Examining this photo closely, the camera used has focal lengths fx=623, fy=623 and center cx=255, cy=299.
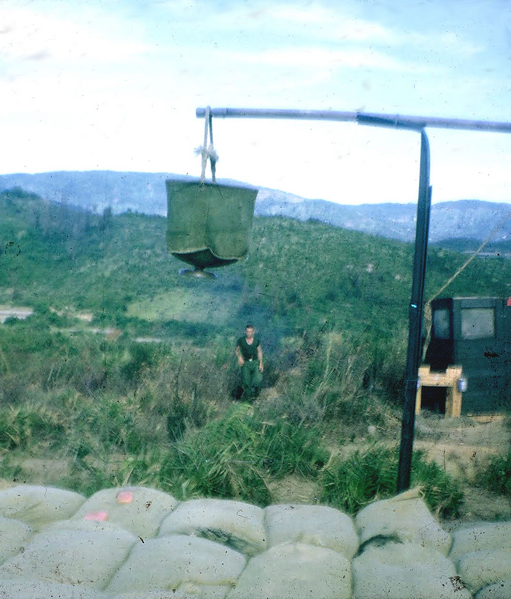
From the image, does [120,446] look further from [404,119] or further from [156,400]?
[404,119]

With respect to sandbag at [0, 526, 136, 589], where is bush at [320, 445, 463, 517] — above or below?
below

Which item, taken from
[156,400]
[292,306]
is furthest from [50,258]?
[156,400]

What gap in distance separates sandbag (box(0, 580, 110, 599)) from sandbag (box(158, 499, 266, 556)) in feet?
2.74

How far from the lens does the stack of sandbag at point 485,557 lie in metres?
2.98

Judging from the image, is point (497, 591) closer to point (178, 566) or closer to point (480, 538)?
point (480, 538)

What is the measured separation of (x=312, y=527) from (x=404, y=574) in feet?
2.46

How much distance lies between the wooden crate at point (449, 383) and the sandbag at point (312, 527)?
5.50m

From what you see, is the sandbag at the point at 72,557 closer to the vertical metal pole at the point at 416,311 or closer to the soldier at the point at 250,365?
the vertical metal pole at the point at 416,311

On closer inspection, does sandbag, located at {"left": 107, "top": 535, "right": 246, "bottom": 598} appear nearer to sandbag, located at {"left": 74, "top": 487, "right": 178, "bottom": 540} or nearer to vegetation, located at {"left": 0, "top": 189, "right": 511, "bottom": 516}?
sandbag, located at {"left": 74, "top": 487, "right": 178, "bottom": 540}

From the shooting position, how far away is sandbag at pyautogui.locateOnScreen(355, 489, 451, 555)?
3471 mm

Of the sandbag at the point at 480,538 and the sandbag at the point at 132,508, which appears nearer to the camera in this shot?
the sandbag at the point at 480,538

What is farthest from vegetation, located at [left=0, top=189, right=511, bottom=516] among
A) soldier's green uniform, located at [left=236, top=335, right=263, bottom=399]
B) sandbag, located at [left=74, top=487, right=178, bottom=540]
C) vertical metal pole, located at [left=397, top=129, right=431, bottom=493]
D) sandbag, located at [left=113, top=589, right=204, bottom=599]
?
sandbag, located at [left=113, top=589, right=204, bottom=599]

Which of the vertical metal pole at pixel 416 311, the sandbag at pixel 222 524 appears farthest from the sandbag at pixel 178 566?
the vertical metal pole at pixel 416 311

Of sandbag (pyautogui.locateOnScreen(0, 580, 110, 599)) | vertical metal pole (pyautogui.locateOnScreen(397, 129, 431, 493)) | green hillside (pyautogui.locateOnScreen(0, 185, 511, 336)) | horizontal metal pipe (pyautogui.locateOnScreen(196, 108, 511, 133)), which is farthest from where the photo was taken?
green hillside (pyautogui.locateOnScreen(0, 185, 511, 336))
